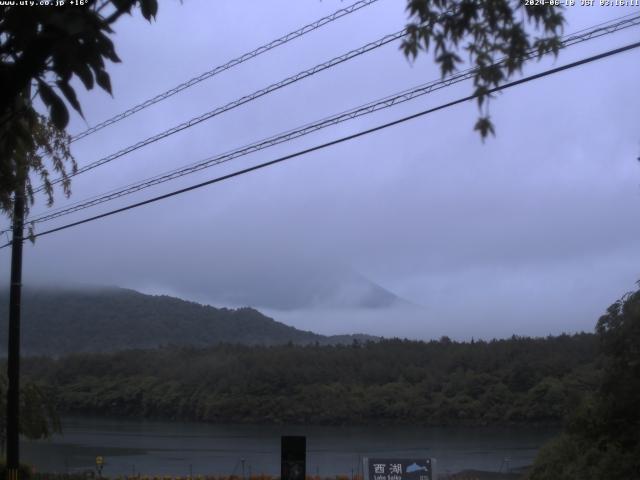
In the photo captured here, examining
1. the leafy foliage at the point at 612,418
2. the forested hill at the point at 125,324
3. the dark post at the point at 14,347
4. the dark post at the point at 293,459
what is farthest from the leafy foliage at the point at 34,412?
the forested hill at the point at 125,324

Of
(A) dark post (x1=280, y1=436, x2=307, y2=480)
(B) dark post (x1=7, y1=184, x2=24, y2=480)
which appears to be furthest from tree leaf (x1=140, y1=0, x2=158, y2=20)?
(B) dark post (x1=7, y1=184, x2=24, y2=480)

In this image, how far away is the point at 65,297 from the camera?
2557 inches

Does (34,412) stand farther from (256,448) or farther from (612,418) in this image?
(612,418)

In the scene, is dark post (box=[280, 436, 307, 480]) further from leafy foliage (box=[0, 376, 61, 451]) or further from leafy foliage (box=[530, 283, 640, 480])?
leafy foliage (box=[0, 376, 61, 451])

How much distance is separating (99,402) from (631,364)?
38.0m

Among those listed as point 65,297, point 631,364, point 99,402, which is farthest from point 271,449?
point 65,297

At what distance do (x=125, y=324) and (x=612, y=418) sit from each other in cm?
6420

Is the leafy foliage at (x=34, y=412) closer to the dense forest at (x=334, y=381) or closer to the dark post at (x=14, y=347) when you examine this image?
the dark post at (x=14, y=347)

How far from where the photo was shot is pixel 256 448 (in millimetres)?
34188

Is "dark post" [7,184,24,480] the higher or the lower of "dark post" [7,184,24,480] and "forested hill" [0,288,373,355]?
the lower

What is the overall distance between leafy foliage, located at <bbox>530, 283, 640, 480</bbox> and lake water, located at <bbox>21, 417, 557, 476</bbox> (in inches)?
438

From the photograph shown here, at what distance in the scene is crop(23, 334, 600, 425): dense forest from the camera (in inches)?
1288

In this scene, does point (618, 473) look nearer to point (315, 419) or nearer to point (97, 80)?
point (97, 80)

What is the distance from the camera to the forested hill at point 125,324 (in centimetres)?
6131
